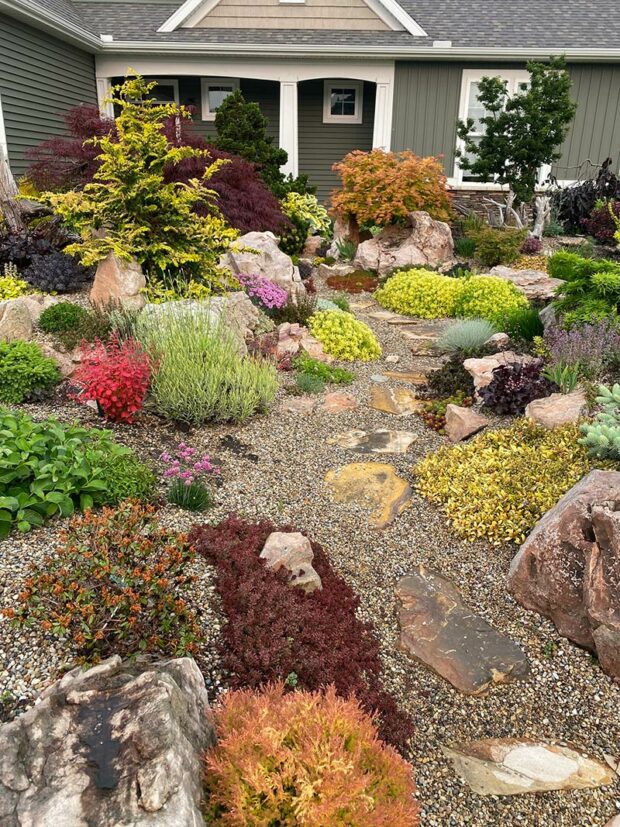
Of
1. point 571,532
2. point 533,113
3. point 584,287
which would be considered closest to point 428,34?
point 533,113

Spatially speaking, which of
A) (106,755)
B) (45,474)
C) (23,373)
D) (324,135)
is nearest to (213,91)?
(324,135)

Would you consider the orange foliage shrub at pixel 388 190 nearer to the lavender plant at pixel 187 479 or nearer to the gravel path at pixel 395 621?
the gravel path at pixel 395 621

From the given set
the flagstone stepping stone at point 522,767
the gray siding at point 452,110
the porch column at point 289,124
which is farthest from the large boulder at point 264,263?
the gray siding at point 452,110

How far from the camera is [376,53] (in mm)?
12992

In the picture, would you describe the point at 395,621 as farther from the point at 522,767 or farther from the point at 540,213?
the point at 540,213

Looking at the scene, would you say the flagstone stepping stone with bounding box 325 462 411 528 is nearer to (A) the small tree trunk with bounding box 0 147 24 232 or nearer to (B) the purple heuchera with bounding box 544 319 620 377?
(B) the purple heuchera with bounding box 544 319 620 377

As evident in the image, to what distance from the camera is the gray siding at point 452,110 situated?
1363cm

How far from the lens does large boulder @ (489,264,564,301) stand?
872cm

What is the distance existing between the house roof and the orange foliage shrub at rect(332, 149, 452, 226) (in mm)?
3625

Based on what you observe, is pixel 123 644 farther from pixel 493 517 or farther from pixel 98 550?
pixel 493 517

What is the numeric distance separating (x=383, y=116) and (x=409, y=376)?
9.43m

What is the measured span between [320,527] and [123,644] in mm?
1809

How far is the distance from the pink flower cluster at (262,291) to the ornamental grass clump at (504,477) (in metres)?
3.59

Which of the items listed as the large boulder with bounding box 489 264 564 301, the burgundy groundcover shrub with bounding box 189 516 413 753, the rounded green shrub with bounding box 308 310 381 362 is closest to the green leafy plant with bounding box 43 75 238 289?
the rounded green shrub with bounding box 308 310 381 362
